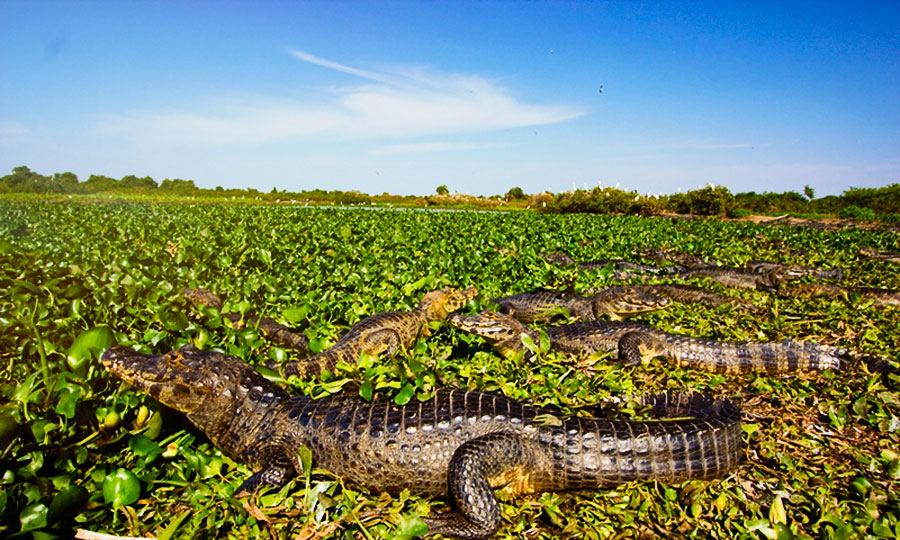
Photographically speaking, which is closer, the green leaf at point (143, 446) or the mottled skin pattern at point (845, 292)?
the green leaf at point (143, 446)

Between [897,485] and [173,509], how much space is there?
4.11 meters

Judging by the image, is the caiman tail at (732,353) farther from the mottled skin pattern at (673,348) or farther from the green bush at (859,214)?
the green bush at (859,214)

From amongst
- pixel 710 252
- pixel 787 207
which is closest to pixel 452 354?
pixel 710 252

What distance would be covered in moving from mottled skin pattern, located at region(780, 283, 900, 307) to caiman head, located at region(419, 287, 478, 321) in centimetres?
597

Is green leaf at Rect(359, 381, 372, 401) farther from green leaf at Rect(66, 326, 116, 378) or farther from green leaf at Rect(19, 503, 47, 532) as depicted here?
green leaf at Rect(66, 326, 116, 378)

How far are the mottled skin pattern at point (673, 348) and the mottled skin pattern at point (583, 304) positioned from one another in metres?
1.25

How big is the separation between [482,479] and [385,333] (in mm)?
2550

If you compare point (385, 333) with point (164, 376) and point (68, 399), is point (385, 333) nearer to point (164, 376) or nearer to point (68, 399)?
point (164, 376)

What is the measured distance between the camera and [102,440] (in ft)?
8.91

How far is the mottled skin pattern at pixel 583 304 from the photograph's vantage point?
655 cm

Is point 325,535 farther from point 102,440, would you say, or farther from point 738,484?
point 738,484

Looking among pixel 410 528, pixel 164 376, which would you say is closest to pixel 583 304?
pixel 410 528

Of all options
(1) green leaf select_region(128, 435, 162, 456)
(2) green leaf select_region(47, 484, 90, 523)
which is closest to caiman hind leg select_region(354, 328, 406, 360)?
(1) green leaf select_region(128, 435, 162, 456)

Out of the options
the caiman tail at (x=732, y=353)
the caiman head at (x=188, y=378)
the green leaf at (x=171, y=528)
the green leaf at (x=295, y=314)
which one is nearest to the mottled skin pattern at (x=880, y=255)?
the caiman tail at (x=732, y=353)
